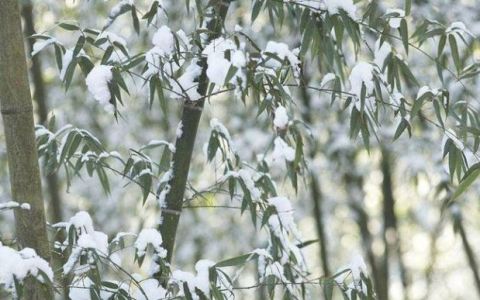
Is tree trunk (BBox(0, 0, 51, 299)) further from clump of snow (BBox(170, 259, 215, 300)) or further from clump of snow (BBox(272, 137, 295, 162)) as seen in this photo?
clump of snow (BBox(272, 137, 295, 162))

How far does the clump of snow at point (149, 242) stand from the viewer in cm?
163

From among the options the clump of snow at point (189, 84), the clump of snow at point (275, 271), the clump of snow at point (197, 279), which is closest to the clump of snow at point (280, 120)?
the clump of snow at point (189, 84)

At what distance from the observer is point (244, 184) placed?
1845 mm

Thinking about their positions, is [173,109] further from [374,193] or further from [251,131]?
[374,193]

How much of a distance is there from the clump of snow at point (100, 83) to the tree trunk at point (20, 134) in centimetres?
14

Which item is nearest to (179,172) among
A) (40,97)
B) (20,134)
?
(20,134)

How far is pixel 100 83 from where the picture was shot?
1.42m

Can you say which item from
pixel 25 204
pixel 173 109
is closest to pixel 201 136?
pixel 173 109

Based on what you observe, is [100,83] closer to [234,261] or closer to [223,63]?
[223,63]

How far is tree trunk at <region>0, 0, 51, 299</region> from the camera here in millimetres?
1438

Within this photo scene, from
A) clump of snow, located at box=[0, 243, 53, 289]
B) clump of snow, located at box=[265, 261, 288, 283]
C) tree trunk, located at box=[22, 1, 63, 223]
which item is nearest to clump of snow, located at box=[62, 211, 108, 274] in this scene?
clump of snow, located at box=[0, 243, 53, 289]

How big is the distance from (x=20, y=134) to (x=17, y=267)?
0.92ft

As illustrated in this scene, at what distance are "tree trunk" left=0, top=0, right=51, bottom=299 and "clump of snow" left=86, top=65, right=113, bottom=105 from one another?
0.14 meters

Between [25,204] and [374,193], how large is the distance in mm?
4858
